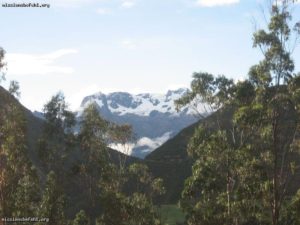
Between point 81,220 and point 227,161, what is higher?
point 227,161

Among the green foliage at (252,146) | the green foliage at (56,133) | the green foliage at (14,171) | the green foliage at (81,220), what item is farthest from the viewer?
the green foliage at (56,133)

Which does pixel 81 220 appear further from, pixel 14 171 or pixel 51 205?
pixel 14 171

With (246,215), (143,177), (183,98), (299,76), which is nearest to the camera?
(299,76)

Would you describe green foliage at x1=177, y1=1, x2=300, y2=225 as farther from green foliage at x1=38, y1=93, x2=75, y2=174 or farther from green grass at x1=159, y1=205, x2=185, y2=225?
green grass at x1=159, y1=205, x2=185, y2=225

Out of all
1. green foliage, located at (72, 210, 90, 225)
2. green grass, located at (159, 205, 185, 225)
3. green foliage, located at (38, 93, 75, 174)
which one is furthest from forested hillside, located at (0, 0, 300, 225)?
green grass, located at (159, 205, 185, 225)

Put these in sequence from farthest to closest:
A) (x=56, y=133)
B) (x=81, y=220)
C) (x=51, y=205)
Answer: (x=56, y=133) → (x=81, y=220) → (x=51, y=205)

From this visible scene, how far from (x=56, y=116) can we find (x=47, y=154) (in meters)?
5.43

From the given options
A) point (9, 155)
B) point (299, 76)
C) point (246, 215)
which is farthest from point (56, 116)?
point (299, 76)

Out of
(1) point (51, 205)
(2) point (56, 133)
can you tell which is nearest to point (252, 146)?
(1) point (51, 205)

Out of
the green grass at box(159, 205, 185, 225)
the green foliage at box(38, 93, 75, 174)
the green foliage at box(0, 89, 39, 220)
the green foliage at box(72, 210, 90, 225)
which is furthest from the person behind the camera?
the green grass at box(159, 205, 185, 225)

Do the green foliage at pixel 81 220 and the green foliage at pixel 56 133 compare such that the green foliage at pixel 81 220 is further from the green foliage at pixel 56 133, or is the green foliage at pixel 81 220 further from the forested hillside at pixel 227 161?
the green foliage at pixel 56 133

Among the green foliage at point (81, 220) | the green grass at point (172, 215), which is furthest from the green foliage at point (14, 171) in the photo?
the green grass at point (172, 215)

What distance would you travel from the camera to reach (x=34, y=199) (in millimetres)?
52219

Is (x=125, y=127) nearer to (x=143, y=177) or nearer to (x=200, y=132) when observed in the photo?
(x=143, y=177)
